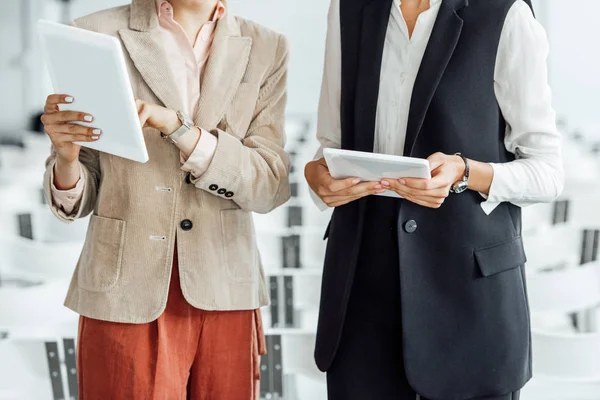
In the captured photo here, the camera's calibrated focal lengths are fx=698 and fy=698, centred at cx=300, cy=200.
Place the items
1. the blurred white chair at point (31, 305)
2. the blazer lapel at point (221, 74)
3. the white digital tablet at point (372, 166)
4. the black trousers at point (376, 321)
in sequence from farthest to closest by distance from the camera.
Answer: the blurred white chair at point (31, 305), the blazer lapel at point (221, 74), the black trousers at point (376, 321), the white digital tablet at point (372, 166)

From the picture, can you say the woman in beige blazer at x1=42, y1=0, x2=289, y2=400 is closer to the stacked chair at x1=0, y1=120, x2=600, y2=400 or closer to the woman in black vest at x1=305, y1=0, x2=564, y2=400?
the woman in black vest at x1=305, y1=0, x2=564, y2=400

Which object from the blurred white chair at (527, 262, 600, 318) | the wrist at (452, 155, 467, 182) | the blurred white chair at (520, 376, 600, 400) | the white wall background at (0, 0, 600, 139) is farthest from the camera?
the white wall background at (0, 0, 600, 139)

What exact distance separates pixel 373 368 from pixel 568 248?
160 cm

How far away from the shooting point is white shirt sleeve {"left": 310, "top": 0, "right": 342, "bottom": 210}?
141 centimetres

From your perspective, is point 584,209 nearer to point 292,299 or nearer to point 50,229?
point 292,299

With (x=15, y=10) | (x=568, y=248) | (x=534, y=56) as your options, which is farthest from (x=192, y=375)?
(x=15, y=10)

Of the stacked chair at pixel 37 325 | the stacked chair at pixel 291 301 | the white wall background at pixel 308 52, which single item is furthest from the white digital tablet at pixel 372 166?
the white wall background at pixel 308 52

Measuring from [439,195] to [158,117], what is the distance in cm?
54

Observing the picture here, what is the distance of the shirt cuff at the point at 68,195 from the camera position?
140cm

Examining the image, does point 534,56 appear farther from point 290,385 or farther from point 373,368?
point 290,385

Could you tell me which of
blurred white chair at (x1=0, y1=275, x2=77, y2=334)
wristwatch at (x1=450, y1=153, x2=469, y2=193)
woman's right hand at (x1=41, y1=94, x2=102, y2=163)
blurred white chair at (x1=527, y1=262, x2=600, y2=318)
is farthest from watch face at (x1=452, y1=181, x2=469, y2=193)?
blurred white chair at (x1=0, y1=275, x2=77, y2=334)

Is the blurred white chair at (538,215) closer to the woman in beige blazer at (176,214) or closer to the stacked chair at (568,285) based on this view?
the stacked chair at (568,285)

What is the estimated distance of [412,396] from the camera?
1.35 meters

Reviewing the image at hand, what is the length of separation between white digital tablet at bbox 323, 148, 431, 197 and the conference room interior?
1.00 meters
